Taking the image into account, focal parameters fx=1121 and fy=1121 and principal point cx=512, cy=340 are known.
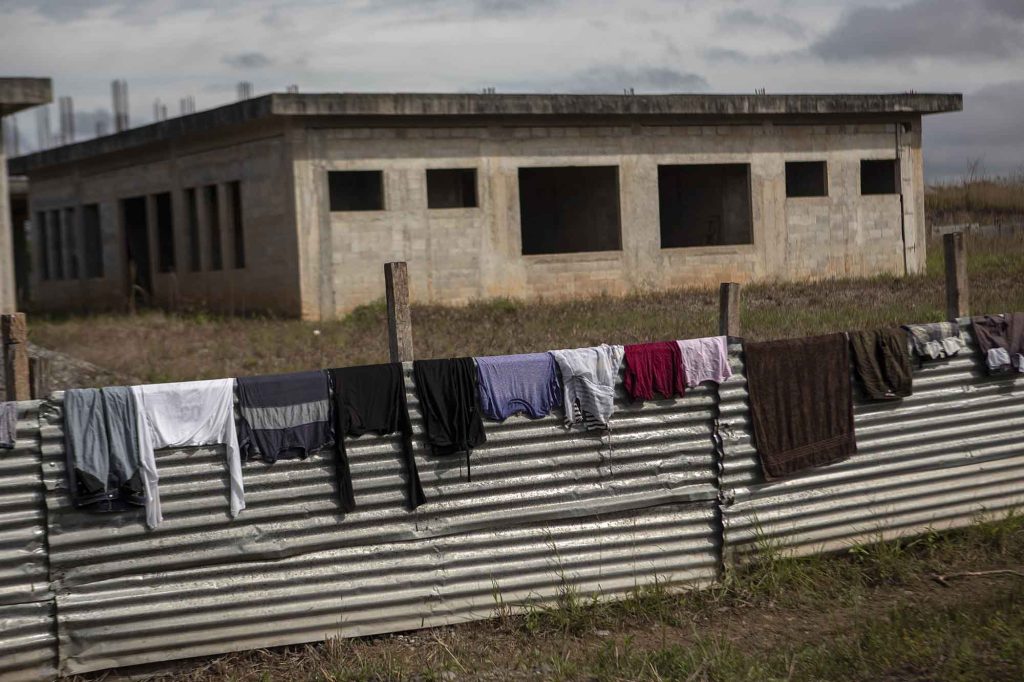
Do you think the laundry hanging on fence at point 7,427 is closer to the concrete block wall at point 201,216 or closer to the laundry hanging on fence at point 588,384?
the laundry hanging on fence at point 588,384

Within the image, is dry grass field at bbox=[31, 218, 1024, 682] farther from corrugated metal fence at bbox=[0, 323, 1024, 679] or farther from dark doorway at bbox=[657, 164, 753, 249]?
dark doorway at bbox=[657, 164, 753, 249]

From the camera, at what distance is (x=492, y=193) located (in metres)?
20.9

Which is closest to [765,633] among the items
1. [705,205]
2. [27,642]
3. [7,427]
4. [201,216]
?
[27,642]

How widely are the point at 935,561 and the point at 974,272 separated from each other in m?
8.90

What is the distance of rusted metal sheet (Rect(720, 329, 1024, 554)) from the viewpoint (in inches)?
303

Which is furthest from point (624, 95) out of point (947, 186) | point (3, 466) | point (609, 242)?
point (3, 466)

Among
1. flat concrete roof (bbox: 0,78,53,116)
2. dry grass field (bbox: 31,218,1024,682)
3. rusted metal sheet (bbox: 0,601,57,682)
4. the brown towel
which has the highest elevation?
flat concrete roof (bbox: 0,78,53,116)

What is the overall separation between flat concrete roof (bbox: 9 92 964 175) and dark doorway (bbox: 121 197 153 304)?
181 cm

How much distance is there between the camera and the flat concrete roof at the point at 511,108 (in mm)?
19250

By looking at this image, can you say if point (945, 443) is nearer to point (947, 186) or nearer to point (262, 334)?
point (947, 186)

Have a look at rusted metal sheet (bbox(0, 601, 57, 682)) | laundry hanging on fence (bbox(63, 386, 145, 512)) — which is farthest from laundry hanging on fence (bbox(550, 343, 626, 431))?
rusted metal sheet (bbox(0, 601, 57, 682))

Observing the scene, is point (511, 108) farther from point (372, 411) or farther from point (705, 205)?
point (372, 411)

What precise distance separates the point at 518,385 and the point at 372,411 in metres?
0.97

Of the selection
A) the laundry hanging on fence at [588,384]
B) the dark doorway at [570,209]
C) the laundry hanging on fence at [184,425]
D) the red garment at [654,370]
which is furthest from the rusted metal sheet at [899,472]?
the dark doorway at [570,209]
